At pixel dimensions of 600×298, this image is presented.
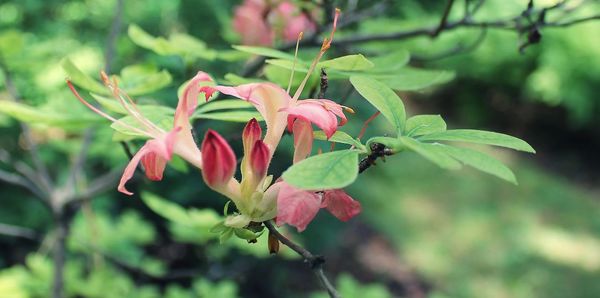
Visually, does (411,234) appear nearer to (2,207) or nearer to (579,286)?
(579,286)

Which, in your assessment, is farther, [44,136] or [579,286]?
[579,286]

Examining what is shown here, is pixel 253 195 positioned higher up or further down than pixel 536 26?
further down

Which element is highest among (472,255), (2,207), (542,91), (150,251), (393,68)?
(542,91)

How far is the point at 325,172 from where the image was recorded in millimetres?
561

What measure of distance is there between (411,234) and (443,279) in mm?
634

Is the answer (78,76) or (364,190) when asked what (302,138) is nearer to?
(78,76)

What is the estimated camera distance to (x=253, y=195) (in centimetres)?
70

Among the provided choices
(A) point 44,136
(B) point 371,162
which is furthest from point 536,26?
(A) point 44,136

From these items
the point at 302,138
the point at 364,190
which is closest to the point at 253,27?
the point at 302,138

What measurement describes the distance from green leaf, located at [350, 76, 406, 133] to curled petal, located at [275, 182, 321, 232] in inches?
4.7

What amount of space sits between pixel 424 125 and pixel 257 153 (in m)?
0.18

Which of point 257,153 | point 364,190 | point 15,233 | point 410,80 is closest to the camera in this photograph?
point 257,153

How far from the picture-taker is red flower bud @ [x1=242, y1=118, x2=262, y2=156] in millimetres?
690

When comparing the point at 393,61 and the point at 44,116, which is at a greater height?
the point at 393,61
